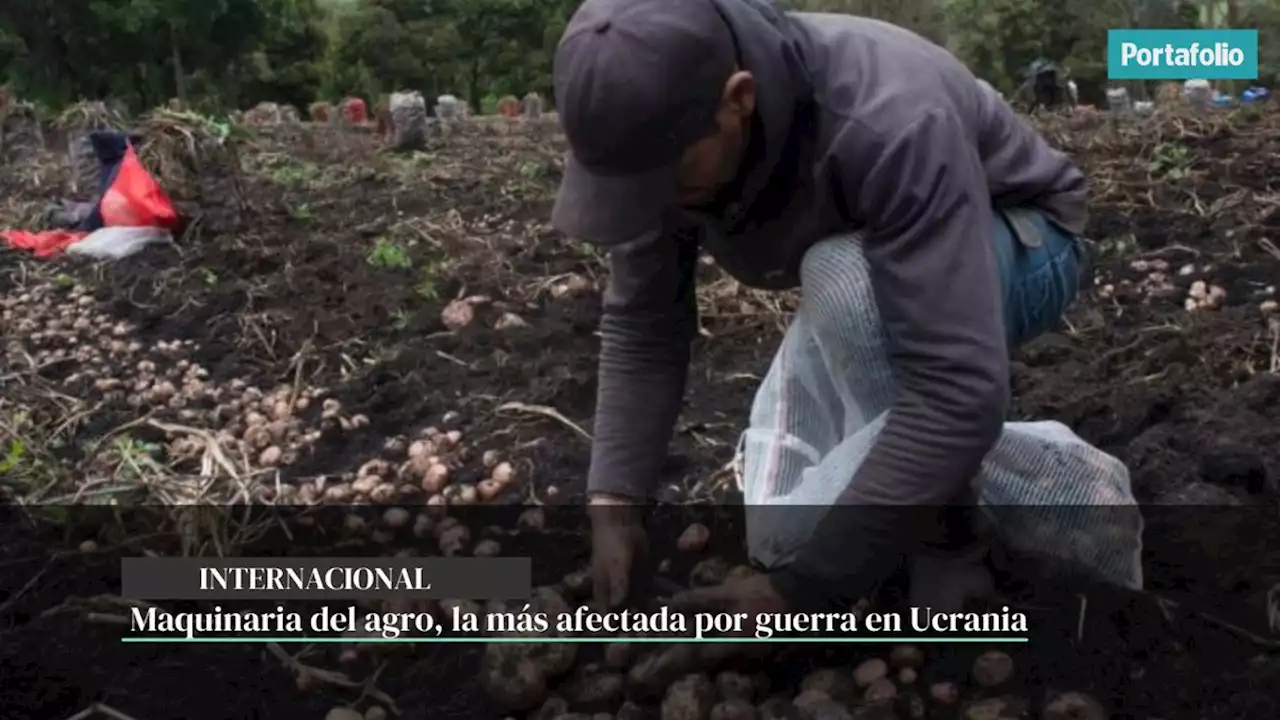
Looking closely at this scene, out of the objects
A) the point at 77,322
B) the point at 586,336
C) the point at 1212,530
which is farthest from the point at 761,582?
the point at 77,322

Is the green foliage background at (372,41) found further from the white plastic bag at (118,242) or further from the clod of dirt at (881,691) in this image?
the clod of dirt at (881,691)

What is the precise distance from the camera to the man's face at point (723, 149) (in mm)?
1266

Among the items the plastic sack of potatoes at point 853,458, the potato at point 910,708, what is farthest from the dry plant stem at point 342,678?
the potato at point 910,708

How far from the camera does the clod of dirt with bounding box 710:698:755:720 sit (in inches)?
55.2

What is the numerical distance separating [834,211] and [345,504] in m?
Answer: 1.10

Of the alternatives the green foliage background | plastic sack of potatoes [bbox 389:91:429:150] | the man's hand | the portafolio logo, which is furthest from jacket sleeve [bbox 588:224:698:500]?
plastic sack of potatoes [bbox 389:91:429:150]

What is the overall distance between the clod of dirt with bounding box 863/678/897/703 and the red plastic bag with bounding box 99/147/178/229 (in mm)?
3503

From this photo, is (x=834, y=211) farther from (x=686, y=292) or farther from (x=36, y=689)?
(x=36, y=689)

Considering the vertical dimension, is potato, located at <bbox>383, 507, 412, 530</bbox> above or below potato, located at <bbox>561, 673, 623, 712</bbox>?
below

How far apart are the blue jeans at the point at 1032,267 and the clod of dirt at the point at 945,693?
0.46 meters

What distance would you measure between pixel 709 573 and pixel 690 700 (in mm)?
308

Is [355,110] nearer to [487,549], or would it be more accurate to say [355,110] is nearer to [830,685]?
[487,549]

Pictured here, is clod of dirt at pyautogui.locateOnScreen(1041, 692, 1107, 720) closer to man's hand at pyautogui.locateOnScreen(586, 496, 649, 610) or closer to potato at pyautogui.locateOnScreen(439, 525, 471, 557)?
man's hand at pyautogui.locateOnScreen(586, 496, 649, 610)

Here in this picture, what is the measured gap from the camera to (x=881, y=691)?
1.44 m
